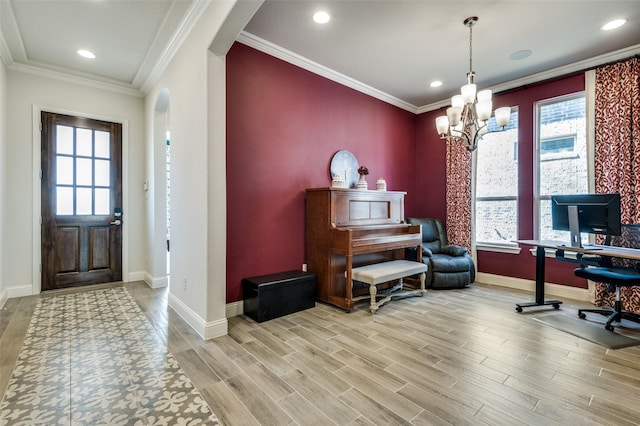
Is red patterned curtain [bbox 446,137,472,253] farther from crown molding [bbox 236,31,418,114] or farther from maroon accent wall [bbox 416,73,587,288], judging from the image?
crown molding [bbox 236,31,418,114]

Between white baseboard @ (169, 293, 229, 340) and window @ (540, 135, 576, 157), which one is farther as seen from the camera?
window @ (540, 135, 576, 157)

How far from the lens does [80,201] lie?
167 inches

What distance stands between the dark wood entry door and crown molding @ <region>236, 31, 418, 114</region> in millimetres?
2685

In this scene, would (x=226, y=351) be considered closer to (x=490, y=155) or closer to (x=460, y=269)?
(x=460, y=269)

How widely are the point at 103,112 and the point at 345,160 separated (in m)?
3.58

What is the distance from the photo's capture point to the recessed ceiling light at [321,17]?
2801mm

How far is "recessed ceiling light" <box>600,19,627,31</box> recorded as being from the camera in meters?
2.94

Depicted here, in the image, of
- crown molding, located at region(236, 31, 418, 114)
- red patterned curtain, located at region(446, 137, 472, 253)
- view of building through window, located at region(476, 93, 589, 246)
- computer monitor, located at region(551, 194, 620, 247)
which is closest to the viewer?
computer monitor, located at region(551, 194, 620, 247)

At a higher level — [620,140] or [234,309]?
[620,140]

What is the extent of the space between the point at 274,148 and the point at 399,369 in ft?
8.43

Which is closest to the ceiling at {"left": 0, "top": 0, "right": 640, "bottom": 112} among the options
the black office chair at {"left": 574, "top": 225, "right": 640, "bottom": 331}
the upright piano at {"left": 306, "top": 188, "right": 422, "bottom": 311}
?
the upright piano at {"left": 306, "top": 188, "right": 422, "bottom": 311}

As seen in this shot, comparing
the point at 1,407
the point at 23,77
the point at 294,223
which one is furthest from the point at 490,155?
the point at 23,77

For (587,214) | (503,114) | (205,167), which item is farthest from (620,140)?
(205,167)

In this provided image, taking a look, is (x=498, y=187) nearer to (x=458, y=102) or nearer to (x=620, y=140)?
(x=620, y=140)
